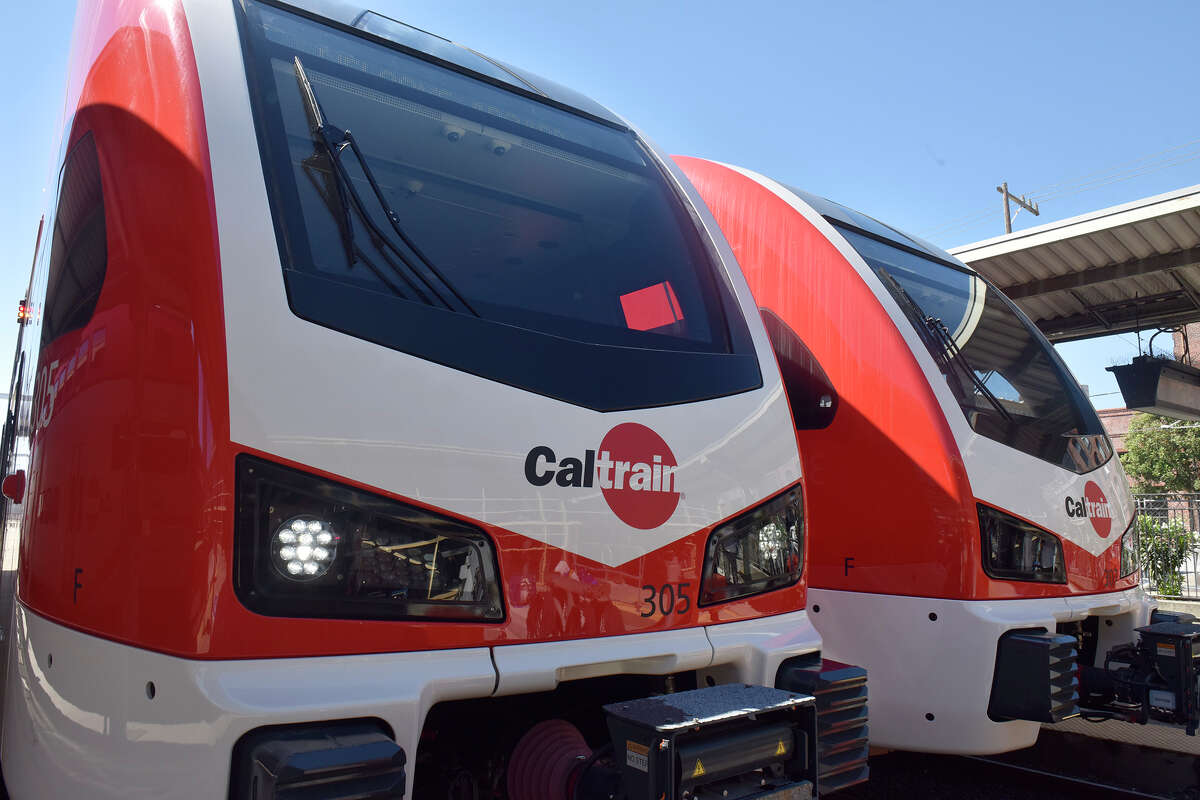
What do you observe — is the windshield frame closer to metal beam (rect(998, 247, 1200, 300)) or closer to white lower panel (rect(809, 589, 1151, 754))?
white lower panel (rect(809, 589, 1151, 754))

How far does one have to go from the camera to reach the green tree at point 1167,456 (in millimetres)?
34781

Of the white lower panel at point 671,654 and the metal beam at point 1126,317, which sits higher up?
the metal beam at point 1126,317

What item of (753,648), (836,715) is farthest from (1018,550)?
(753,648)

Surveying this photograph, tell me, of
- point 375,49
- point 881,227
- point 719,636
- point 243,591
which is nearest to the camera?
point 243,591

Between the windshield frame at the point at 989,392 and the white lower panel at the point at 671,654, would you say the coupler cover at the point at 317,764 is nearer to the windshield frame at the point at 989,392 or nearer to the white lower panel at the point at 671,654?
the white lower panel at the point at 671,654

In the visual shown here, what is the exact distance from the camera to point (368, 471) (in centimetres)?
164

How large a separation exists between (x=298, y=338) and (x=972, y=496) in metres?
2.33

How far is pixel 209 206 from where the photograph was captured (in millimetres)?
1673

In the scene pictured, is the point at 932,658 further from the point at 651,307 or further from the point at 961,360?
the point at 651,307

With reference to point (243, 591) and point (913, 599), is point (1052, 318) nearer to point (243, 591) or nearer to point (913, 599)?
point (913, 599)

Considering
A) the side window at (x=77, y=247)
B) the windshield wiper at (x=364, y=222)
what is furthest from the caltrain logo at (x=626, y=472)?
the side window at (x=77, y=247)

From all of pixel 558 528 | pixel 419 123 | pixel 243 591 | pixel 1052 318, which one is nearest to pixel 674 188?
pixel 419 123

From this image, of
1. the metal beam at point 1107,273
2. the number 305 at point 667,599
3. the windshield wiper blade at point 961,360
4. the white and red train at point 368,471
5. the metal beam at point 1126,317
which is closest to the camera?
the white and red train at point 368,471

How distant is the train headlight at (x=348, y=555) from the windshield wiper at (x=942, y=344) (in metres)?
2.22
